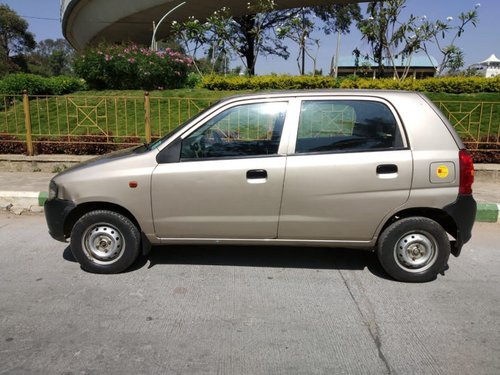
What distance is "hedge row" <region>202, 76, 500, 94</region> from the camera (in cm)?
1357

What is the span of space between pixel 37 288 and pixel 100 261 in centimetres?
57

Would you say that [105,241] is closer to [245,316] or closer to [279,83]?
[245,316]

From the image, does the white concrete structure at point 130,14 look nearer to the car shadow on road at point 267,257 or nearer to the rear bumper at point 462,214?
the car shadow on road at point 267,257

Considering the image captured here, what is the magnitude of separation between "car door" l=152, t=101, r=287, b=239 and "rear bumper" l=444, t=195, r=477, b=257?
150 cm

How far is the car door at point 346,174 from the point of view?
379 centimetres

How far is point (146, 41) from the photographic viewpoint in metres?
33.1

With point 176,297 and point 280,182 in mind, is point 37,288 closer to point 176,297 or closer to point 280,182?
point 176,297

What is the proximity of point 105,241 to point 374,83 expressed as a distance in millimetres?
11262

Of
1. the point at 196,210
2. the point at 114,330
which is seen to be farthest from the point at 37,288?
the point at 196,210

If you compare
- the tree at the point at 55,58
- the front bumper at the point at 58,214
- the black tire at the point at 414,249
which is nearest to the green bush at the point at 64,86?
the front bumper at the point at 58,214

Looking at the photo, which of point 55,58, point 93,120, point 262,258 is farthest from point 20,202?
point 55,58

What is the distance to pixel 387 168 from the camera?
149 inches

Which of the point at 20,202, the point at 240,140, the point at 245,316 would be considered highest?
the point at 240,140

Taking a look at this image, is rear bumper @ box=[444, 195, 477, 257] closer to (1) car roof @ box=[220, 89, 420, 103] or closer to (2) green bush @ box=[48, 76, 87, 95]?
(1) car roof @ box=[220, 89, 420, 103]
